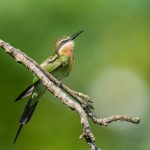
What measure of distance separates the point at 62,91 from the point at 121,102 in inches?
228

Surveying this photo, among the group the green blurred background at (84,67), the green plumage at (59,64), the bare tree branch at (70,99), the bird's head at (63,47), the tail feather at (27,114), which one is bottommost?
the bare tree branch at (70,99)

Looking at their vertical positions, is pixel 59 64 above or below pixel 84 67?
below

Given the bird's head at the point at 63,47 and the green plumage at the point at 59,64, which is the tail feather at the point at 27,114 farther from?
the bird's head at the point at 63,47

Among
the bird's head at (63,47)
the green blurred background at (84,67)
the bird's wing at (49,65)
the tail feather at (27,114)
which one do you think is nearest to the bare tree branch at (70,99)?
the bird's wing at (49,65)

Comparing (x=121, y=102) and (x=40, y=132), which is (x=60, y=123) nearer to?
(x=40, y=132)

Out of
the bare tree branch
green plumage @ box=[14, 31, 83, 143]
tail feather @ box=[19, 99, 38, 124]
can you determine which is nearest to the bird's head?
green plumage @ box=[14, 31, 83, 143]

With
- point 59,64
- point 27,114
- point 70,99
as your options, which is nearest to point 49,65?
point 59,64

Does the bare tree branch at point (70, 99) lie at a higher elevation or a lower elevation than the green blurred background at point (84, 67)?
lower

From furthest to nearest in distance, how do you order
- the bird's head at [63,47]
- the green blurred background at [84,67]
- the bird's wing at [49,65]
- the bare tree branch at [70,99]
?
the green blurred background at [84,67], the bird's head at [63,47], the bird's wing at [49,65], the bare tree branch at [70,99]

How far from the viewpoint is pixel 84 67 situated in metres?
7.13

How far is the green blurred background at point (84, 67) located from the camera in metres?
5.43

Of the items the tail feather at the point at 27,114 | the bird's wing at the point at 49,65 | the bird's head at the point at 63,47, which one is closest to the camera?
the bird's wing at the point at 49,65

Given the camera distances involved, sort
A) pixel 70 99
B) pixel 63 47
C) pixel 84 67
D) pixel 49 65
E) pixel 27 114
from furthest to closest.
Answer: pixel 84 67, pixel 27 114, pixel 63 47, pixel 49 65, pixel 70 99

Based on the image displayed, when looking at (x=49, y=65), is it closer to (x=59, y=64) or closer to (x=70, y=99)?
(x=59, y=64)
